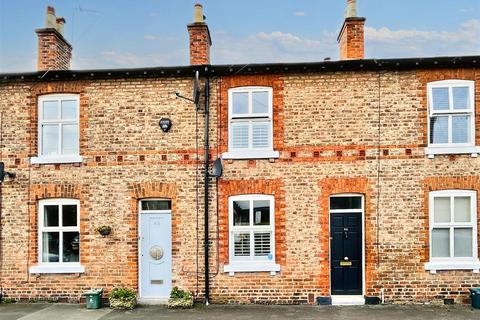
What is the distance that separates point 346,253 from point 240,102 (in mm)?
5010

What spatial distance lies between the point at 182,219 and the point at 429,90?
24.6ft

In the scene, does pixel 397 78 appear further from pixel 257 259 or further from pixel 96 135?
pixel 96 135

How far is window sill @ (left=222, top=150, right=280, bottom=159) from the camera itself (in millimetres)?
11839

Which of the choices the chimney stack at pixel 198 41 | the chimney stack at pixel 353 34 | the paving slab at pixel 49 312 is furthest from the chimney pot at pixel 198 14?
the paving slab at pixel 49 312

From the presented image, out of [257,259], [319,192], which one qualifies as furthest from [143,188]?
[319,192]

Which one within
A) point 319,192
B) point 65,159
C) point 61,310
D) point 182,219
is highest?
point 65,159

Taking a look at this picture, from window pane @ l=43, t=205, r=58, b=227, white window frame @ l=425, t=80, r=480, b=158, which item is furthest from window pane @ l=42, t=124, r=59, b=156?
white window frame @ l=425, t=80, r=480, b=158

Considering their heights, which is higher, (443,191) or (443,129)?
(443,129)

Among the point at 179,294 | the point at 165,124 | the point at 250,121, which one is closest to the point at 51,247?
the point at 179,294

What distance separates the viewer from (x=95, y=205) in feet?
39.8

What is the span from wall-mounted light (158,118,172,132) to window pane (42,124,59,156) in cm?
305

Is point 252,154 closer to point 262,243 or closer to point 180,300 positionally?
point 262,243

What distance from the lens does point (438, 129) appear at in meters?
11.7

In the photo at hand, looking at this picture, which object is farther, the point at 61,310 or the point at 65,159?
the point at 65,159
